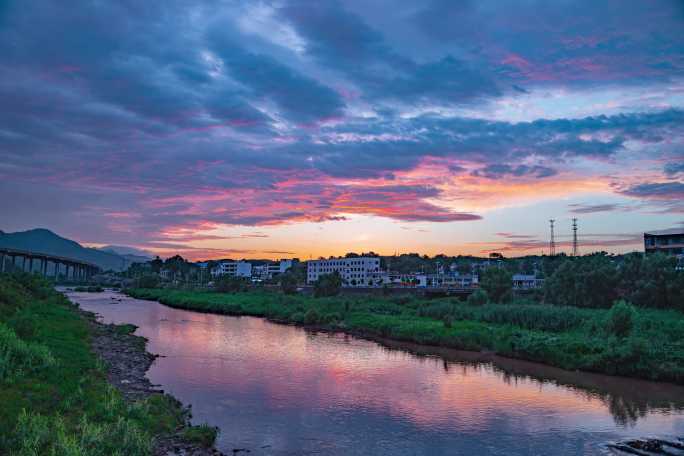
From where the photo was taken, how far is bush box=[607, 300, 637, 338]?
32688 mm

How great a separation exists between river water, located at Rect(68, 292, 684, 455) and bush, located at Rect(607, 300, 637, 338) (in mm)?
4819

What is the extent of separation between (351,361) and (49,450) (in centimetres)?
2371

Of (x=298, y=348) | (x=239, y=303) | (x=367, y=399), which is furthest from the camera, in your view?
(x=239, y=303)

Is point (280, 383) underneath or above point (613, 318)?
underneath

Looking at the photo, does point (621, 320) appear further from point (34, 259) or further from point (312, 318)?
point (34, 259)

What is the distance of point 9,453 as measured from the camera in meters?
11.7

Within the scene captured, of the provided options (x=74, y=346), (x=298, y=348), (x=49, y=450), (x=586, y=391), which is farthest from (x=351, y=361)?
(x=49, y=450)

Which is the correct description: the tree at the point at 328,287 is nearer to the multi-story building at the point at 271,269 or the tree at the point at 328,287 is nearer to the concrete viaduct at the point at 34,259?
the concrete viaduct at the point at 34,259

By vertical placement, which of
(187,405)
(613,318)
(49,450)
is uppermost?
(613,318)

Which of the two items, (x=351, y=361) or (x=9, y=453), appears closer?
(x=9, y=453)

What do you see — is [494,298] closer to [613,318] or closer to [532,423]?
[613,318]

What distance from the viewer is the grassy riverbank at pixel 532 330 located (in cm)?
3017

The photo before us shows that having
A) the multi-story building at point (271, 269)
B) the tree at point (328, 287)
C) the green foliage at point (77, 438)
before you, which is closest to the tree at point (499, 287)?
the tree at point (328, 287)

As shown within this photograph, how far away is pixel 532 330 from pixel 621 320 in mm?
10248
